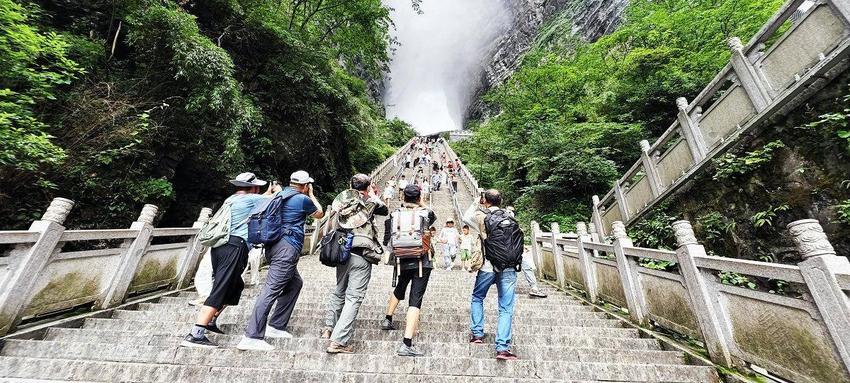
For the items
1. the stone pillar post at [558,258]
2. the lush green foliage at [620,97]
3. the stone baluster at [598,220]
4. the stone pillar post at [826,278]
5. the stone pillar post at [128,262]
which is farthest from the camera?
the stone baluster at [598,220]

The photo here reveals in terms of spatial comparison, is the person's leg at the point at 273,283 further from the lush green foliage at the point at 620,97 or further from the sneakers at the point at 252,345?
the lush green foliage at the point at 620,97

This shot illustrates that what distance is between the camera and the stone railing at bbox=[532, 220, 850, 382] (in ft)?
7.18

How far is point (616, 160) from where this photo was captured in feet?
36.4

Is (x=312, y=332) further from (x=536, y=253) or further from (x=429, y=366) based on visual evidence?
(x=536, y=253)

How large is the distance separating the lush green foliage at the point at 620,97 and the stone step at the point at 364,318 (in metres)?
7.28

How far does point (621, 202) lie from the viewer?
8500 millimetres

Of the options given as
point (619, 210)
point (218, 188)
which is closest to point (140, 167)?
point (218, 188)

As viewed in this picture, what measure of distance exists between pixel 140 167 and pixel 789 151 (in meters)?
12.3

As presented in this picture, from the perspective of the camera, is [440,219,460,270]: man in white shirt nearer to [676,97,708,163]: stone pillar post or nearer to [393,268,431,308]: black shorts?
[676,97,708,163]: stone pillar post

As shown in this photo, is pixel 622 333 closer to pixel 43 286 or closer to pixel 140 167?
pixel 43 286

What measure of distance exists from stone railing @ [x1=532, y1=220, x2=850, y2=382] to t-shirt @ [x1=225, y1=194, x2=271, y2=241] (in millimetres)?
4439

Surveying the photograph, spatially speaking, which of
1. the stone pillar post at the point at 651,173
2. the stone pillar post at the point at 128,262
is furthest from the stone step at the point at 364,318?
the stone pillar post at the point at 651,173

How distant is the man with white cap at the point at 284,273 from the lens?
292 cm

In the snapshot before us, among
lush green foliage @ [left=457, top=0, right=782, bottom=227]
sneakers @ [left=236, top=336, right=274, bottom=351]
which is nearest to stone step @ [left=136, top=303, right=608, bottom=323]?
sneakers @ [left=236, top=336, right=274, bottom=351]
